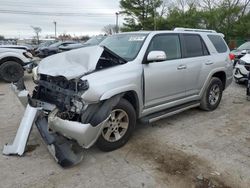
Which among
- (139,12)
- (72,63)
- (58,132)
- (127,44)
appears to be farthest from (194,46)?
(139,12)

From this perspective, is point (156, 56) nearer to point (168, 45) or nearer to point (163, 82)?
point (163, 82)

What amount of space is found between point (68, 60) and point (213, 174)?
2633mm

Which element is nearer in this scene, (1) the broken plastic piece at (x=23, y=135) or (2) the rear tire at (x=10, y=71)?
(1) the broken plastic piece at (x=23, y=135)

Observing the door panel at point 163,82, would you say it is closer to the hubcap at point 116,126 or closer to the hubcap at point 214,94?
the hubcap at point 116,126

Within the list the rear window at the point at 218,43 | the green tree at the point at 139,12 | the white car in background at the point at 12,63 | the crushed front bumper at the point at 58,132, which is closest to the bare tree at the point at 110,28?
the green tree at the point at 139,12

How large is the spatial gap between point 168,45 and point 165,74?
0.64 meters

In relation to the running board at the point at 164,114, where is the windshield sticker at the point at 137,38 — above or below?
above

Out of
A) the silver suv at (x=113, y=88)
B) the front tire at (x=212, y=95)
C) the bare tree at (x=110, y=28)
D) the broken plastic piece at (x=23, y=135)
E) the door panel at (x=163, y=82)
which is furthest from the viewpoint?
the bare tree at (x=110, y=28)

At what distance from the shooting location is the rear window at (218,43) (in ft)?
19.3

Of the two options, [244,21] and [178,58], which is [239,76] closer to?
[178,58]

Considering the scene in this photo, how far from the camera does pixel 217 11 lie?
91.8 feet

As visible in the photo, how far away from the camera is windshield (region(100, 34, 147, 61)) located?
4.38 m

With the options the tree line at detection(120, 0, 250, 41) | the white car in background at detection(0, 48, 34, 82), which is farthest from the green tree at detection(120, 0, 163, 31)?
the white car in background at detection(0, 48, 34, 82)

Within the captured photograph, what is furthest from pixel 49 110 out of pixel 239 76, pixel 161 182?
pixel 239 76
